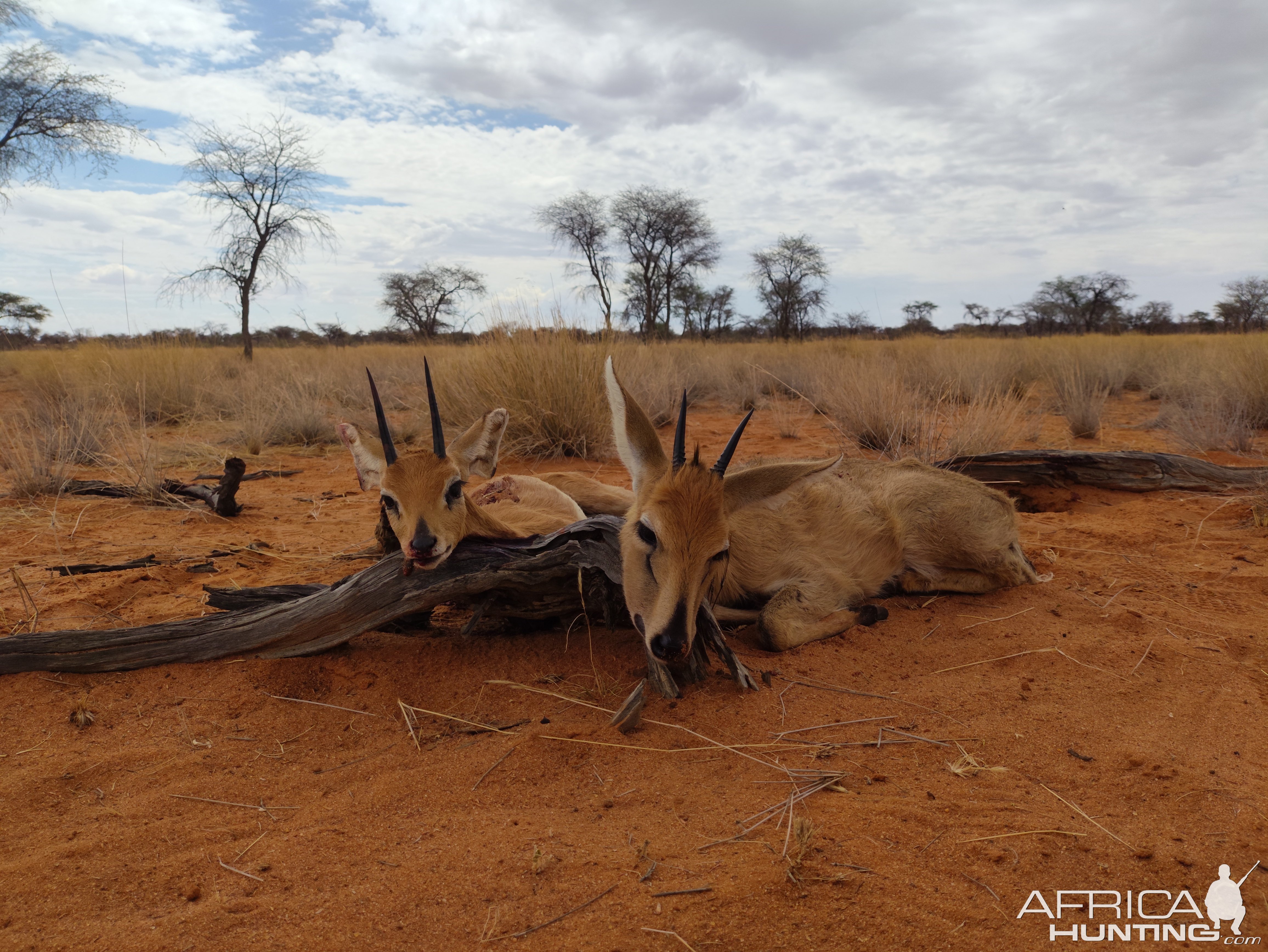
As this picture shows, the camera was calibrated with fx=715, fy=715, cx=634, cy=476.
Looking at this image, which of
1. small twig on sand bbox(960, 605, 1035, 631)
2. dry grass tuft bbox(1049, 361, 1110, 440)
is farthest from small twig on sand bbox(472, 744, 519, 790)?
dry grass tuft bbox(1049, 361, 1110, 440)

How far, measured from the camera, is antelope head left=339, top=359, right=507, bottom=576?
10.4 feet

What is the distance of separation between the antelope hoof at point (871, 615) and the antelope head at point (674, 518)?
1167 mm

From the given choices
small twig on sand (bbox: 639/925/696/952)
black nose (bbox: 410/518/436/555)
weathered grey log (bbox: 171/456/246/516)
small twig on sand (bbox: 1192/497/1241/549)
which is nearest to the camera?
small twig on sand (bbox: 639/925/696/952)

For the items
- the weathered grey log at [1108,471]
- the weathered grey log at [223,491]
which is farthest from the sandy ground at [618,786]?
the weathered grey log at [1108,471]

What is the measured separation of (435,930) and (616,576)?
1643mm

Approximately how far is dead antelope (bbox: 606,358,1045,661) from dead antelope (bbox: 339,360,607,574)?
A: 2.48 ft

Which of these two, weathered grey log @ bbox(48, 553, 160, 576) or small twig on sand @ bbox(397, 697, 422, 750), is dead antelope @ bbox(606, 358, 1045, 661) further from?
weathered grey log @ bbox(48, 553, 160, 576)

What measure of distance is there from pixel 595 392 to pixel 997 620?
20.8 ft

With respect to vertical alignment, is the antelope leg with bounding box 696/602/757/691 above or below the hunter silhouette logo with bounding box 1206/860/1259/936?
above

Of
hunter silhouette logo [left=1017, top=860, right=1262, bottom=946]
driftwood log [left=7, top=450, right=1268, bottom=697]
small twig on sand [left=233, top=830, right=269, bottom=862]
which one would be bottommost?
hunter silhouette logo [left=1017, top=860, right=1262, bottom=946]

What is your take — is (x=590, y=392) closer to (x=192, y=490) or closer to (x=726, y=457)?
(x=192, y=490)

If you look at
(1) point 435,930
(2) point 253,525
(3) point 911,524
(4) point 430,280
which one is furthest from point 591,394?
(4) point 430,280

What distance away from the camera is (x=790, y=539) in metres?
4.48

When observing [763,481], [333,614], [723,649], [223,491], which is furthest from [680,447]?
[223,491]
